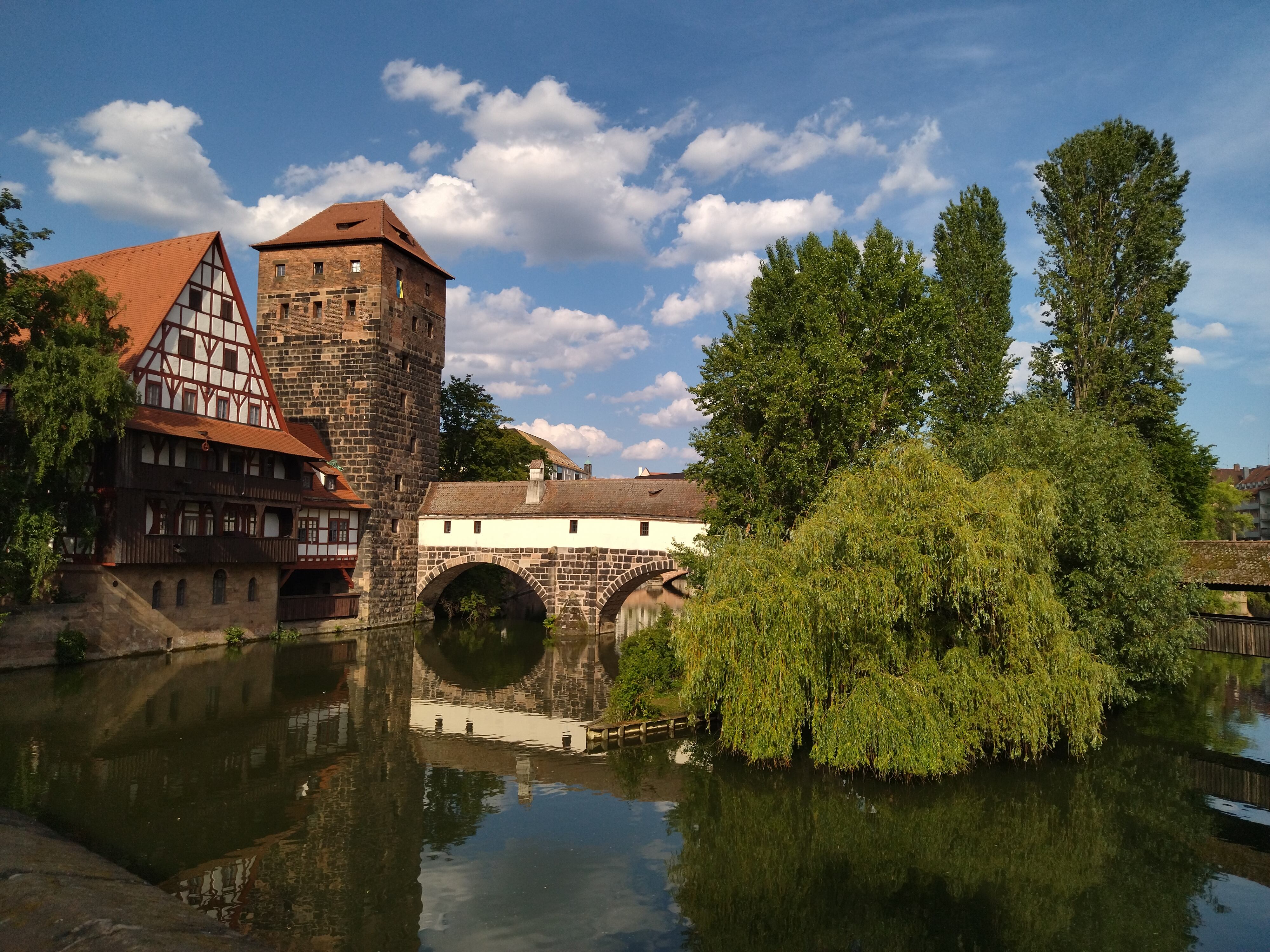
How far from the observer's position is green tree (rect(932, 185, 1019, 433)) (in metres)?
30.2

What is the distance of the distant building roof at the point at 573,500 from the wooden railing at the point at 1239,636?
53.3 feet

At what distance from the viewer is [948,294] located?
3086 centimetres

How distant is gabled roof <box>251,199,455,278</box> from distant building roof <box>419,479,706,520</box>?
10687 millimetres

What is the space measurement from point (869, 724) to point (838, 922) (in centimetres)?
418

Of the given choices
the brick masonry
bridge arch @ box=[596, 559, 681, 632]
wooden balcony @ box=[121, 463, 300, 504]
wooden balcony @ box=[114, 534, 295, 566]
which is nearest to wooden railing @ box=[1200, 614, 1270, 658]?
bridge arch @ box=[596, 559, 681, 632]

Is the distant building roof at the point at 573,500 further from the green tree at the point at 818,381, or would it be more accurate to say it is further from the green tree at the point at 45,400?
the green tree at the point at 45,400

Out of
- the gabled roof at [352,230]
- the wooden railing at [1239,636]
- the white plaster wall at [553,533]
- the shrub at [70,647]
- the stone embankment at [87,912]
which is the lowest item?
the stone embankment at [87,912]

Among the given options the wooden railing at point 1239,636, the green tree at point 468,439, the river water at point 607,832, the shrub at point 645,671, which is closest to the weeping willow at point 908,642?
the river water at point 607,832

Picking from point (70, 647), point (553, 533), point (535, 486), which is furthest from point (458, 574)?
point (70, 647)

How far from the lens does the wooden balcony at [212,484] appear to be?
83.6 ft

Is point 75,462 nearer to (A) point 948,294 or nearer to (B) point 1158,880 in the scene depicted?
(B) point 1158,880

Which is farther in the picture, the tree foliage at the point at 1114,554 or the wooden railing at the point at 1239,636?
the wooden railing at the point at 1239,636

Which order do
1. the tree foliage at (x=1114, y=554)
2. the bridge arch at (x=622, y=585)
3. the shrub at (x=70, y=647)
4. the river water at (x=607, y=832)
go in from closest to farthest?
the river water at (x=607, y=832) < the tree foliage at (x=1114, y=554) < the shrub at (x=70, y=647) < the bridge arch at (x=622, y=585)

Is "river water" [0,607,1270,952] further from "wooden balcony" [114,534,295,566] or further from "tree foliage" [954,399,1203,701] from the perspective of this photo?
"wooden balcony" [114,534,295,566]
